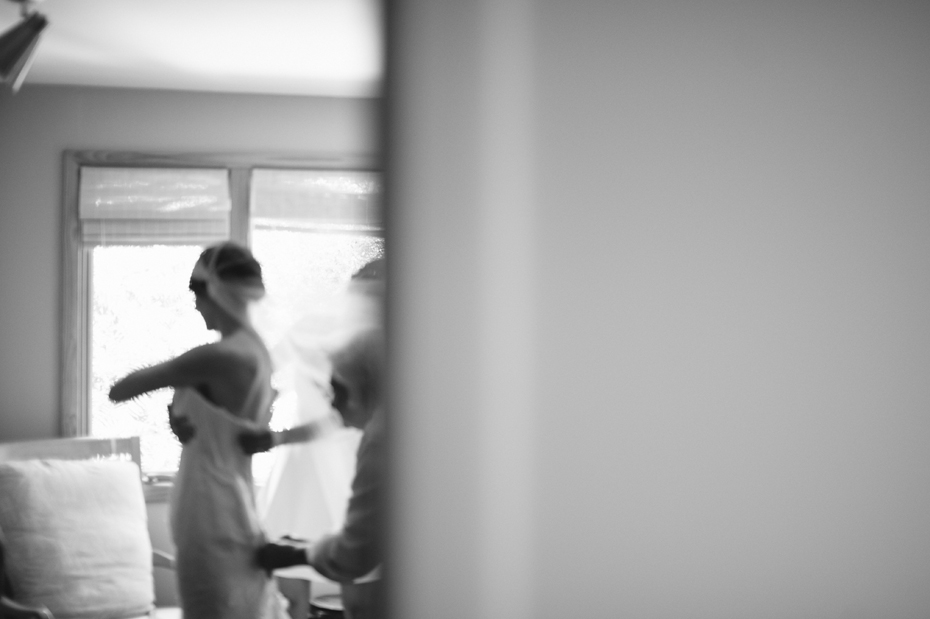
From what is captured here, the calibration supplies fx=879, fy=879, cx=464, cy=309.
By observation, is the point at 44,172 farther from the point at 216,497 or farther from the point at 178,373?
the point at 216,497

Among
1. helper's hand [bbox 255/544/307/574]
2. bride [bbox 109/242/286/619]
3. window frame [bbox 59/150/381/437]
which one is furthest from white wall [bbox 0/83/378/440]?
helper's hand [bbox 255/544/307/574]

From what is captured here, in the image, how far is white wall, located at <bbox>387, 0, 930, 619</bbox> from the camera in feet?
2.95

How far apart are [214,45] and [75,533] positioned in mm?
550

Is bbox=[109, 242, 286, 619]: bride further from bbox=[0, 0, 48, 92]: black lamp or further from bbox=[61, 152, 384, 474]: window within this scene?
bbox=[0, 0, 48, 92]: black lamp

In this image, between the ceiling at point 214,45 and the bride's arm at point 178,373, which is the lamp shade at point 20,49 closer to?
the ceiling at point 214,45

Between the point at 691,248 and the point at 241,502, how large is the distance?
54 cm

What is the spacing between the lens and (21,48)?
2.85ft

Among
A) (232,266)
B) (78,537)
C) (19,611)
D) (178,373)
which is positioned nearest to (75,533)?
(78,537)

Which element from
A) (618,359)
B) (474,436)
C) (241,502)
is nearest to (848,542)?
(618,359)

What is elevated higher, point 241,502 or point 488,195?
point 488,195

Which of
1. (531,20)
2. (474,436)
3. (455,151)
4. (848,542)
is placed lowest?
(848,542)

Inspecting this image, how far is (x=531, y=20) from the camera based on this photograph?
915mm

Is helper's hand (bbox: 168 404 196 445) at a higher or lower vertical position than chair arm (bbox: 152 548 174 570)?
higher

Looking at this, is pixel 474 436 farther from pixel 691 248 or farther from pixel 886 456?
pixel 886 456
